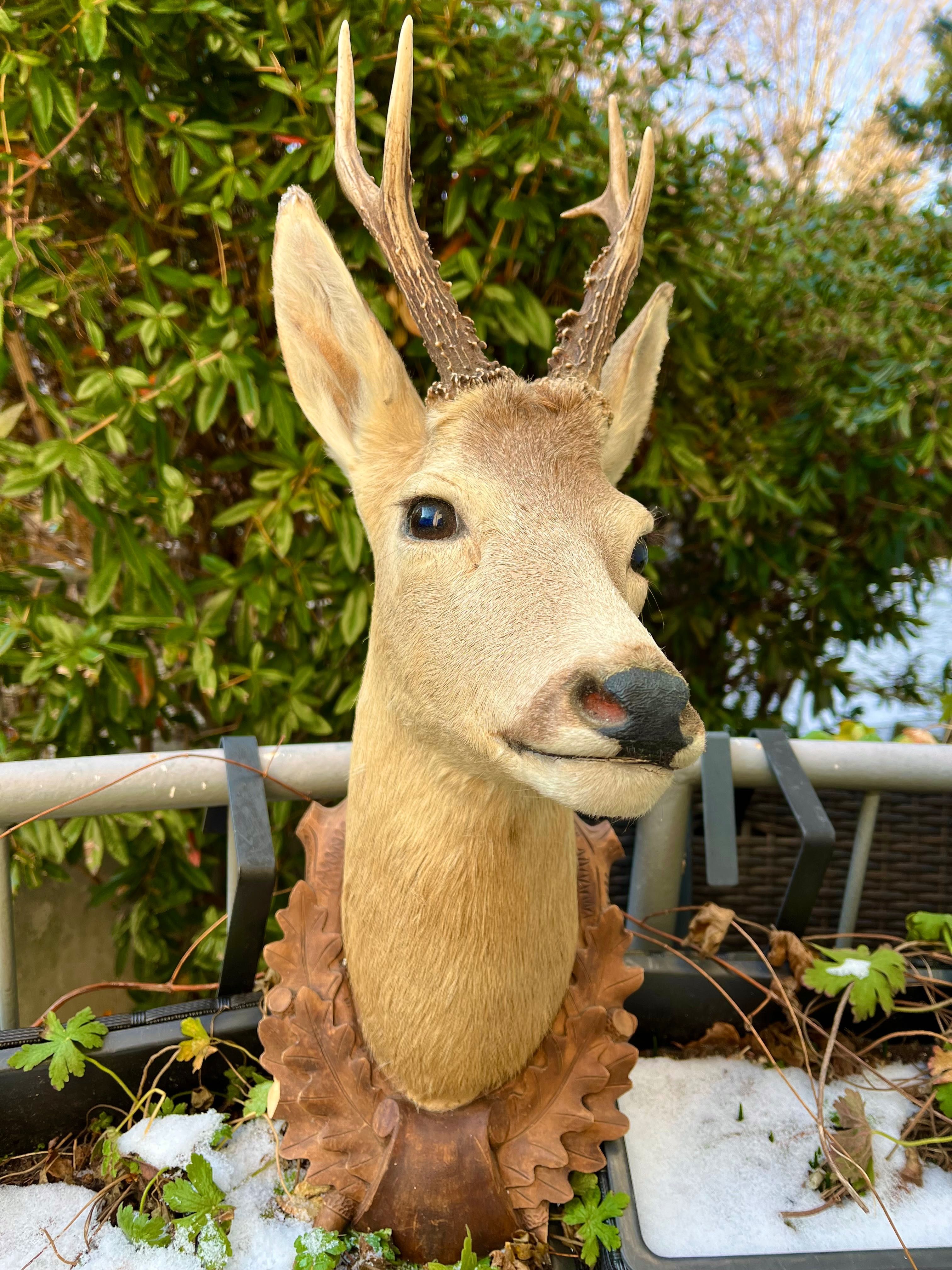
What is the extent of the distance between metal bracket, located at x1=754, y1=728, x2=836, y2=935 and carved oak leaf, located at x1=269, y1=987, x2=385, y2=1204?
61 cm

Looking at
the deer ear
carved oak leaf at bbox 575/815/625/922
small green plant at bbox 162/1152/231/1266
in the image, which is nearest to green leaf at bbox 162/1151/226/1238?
small green plant at bbox 162/1152/231/1266

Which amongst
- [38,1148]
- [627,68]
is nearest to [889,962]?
[38,1148]

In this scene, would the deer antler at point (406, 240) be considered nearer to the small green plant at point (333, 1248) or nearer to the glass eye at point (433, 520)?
the glass eye at point (433, 520)

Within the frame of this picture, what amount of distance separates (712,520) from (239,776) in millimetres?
1109

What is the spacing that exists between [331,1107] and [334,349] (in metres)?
0.75

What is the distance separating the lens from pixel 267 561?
1457 mm

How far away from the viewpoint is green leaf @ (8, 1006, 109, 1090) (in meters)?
0.90

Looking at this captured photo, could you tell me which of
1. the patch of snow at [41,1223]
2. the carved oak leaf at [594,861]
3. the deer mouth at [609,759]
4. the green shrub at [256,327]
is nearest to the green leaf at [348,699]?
the green shrub at [256,327]

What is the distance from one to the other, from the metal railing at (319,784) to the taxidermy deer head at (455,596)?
0.84ft

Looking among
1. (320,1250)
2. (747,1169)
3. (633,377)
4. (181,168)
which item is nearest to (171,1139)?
(320,1250)

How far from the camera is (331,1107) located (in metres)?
0.81

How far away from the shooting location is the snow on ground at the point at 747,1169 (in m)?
0.90

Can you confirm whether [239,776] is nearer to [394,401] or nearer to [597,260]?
[394,401]

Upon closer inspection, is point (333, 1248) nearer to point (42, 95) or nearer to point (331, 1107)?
point (331, 1107)
